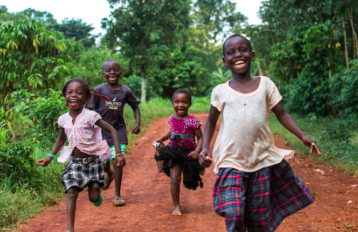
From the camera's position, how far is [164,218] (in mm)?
4191

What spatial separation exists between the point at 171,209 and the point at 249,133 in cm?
226

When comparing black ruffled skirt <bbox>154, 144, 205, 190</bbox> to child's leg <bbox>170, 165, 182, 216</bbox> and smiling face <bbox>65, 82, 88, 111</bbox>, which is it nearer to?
child's leg <bbox>170, 165, 182, 216</bbox>

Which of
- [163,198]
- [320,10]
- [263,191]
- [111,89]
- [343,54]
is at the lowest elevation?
[163,198]

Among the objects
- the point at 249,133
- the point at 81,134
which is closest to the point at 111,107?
the point at 81,134

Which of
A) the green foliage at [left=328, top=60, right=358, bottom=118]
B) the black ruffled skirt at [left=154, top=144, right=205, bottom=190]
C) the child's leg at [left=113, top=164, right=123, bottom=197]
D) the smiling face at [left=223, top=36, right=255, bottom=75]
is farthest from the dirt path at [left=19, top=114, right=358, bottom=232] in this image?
the green foliage at [left=328, top=60, right=358, bottom=118]

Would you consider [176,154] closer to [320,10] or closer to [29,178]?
[29,178]

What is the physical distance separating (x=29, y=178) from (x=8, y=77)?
3.81 m

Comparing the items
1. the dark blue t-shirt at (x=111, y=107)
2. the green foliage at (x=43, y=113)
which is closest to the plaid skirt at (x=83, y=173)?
the dark blue t-shirt at (x=111, y=107)

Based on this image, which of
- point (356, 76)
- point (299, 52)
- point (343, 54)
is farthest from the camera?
point (299, 52)

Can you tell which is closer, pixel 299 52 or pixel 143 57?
pixel 299 52

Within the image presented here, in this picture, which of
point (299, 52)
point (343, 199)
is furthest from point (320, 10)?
point (343, 199)

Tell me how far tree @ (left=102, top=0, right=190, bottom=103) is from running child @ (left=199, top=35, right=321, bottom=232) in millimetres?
19469

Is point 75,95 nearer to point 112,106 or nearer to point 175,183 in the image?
point 112,106

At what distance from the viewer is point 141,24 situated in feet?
72.8
